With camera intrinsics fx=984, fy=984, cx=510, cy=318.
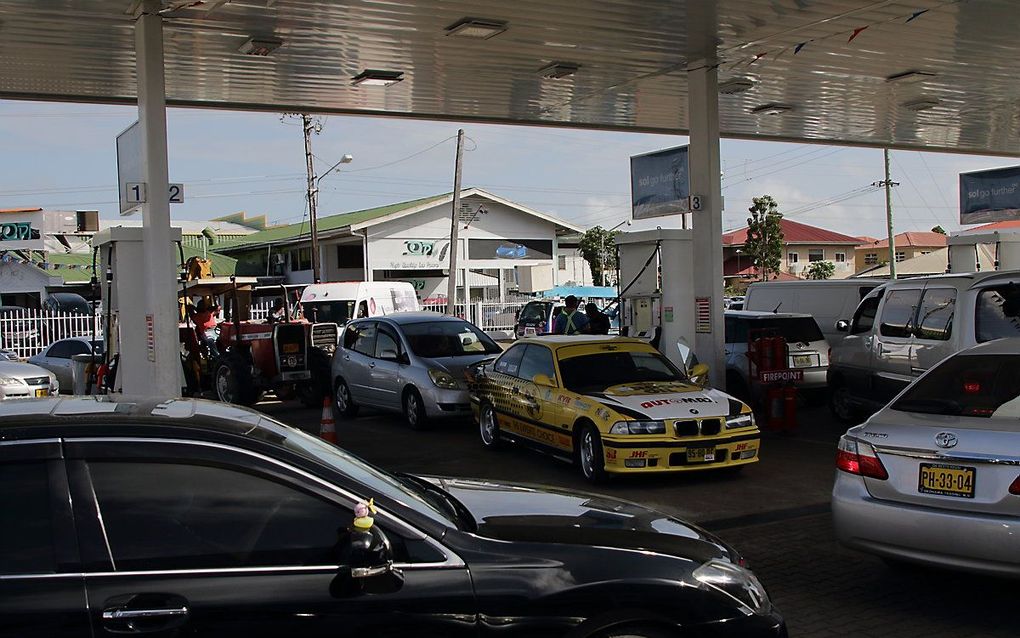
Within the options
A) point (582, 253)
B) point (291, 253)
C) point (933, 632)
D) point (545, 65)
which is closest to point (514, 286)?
point (291, 253)

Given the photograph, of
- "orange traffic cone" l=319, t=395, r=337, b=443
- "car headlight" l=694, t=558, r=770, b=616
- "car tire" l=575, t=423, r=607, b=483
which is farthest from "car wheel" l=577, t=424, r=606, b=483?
"car headlight" l=694, t=558, r=770, b=616

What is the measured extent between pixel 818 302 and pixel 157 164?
1281 centimetres

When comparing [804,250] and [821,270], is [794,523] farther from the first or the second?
[804,250]

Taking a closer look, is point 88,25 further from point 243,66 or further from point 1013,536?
point 1013,536

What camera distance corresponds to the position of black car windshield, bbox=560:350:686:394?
1072 cm

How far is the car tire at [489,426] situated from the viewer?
40.0 feet

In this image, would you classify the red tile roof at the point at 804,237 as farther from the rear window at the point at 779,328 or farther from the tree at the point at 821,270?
the rear window at the point at 779,328

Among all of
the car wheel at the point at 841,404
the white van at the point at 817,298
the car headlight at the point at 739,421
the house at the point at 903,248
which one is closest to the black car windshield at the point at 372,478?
the car headlight at the point at 739,421

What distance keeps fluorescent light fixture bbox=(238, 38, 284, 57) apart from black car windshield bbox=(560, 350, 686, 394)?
5.94 m

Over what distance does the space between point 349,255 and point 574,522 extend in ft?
138

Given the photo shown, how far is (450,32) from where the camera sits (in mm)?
13117

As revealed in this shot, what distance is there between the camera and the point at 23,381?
1634 cm

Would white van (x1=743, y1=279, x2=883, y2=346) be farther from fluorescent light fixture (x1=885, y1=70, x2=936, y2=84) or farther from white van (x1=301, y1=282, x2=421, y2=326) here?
white van (x1=301, y1=282, x2=421, y2=326)

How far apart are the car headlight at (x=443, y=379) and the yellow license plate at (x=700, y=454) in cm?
500
